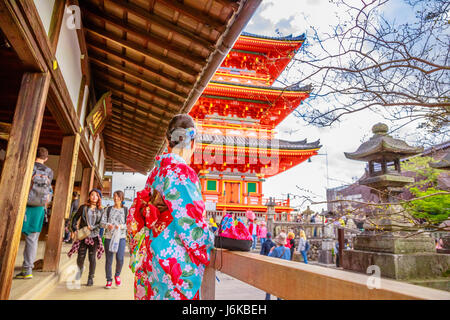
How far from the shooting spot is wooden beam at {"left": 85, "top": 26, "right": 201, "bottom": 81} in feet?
13.0

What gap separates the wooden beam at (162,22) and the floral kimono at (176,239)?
2.51m

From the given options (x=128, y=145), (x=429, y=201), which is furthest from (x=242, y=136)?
(x=429, y=201)

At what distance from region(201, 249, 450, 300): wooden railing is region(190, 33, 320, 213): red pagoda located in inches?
565

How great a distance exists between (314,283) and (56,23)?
3433 mm

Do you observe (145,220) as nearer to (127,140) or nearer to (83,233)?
(83,233)

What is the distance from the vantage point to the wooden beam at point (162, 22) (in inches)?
128

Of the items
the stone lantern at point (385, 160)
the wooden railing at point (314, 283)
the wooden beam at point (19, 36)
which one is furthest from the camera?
the stone lantern at point (385, 160)

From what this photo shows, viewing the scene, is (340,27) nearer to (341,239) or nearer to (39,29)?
(39,29)

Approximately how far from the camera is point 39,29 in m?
2.28

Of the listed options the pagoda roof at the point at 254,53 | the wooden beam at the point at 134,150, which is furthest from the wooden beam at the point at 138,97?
the pagoda roof at the point at 254,53

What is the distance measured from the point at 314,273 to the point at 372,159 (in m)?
7.30

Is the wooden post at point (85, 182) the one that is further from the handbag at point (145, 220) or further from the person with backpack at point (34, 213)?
the handbag at point (145, 220)

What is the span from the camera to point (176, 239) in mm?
1394

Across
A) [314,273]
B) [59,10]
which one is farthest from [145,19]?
[314,273]
